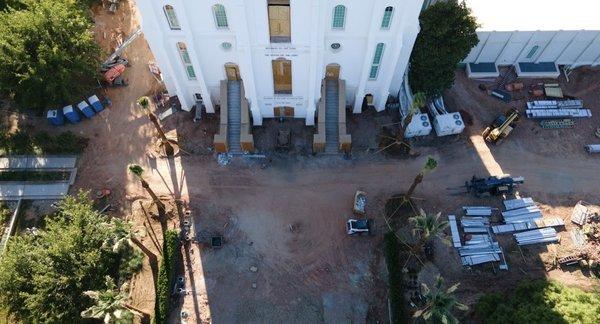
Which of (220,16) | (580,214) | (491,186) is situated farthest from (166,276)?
(580,214)

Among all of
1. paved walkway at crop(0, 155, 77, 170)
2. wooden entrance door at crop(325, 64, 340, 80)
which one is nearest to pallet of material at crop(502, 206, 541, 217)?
wooden entrance door at crop(325, 64, 340, 80)

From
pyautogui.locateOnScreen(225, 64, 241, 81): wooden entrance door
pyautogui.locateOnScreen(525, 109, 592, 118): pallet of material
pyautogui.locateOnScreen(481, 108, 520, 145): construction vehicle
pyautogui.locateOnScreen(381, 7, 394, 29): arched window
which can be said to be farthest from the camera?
pyautogui.locateOnScreen(525, 109, 592, 118): pallet of material

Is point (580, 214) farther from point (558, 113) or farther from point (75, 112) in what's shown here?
point (75, 112)

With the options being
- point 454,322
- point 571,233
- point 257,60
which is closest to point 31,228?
point 257,60

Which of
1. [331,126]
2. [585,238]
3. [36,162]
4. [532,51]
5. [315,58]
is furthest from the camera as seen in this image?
[532,51]

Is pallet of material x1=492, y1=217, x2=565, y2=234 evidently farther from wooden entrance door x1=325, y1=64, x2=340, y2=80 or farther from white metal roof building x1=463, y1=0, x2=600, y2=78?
wooden entrance door x1=325, y1=64, x2=340, y2=80

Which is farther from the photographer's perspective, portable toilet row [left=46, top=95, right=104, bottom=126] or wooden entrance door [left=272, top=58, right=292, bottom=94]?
portable toilet row [left=46, top=95, right=104, bottom=126]

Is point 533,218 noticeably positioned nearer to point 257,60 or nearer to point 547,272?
point 547,272
